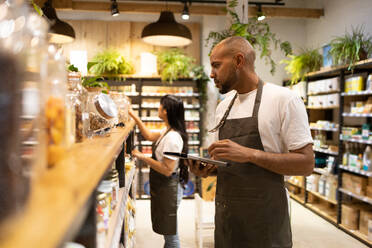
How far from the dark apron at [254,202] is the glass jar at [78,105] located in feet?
3.18

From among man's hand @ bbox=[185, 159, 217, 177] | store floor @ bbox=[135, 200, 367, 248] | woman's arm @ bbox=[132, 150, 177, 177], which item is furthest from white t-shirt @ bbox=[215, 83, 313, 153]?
store floor @ bbox=[135, 200, 367, 248]

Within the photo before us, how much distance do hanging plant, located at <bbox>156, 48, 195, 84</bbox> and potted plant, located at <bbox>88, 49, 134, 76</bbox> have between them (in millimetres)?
754

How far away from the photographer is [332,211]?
4969mm

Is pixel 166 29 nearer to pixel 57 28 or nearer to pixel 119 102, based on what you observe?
pixel 57 28

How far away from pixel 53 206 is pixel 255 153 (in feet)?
4.27

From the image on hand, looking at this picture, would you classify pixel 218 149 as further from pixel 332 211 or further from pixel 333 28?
pixel 333 28

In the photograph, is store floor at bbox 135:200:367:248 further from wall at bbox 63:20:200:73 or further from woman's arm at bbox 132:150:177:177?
wall at bbox 63:20:200:73

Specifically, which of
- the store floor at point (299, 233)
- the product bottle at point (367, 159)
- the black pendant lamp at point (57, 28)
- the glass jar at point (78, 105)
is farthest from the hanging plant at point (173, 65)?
the glass jar at point (78, 105)

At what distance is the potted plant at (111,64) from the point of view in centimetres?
618

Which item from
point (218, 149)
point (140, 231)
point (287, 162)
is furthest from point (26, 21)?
point (140, 231)

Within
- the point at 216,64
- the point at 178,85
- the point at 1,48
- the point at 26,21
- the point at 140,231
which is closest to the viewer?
the point at 1,48

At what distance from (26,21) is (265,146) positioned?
4.85 ft

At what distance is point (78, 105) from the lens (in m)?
1.19

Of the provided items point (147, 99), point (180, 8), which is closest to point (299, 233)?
point (147, 99)
